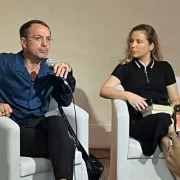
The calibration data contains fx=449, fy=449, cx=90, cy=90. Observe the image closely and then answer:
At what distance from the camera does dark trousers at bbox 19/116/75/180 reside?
2447mm

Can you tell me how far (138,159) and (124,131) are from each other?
21 cm

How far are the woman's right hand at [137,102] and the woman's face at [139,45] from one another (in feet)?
1.19

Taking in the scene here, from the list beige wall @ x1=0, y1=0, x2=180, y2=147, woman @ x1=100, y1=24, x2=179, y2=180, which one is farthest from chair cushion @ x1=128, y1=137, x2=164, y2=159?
beige wall @ x1=0, y1=0, x2=180, y2=147

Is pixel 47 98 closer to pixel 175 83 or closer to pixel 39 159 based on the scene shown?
pixel 39 159

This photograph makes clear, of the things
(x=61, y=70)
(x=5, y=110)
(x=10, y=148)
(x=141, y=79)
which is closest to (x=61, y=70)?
(x=61, y=70)

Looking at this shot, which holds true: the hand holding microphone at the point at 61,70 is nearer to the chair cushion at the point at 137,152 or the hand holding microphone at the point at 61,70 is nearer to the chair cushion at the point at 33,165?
the chair cushion at the point at 33,165

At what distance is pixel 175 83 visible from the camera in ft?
10.7

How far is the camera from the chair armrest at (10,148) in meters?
2.37

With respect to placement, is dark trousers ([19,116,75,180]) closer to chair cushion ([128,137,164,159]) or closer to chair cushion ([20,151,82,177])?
chair cushion ([20,151,82,177])

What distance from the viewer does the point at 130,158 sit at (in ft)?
9.29

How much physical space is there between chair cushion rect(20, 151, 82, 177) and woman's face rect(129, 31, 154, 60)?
1.11 metres

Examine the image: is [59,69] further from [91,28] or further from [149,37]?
[91,28]

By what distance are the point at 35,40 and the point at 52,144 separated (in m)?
0.68

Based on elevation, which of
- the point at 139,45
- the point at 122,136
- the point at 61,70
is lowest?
the point at 122,136
